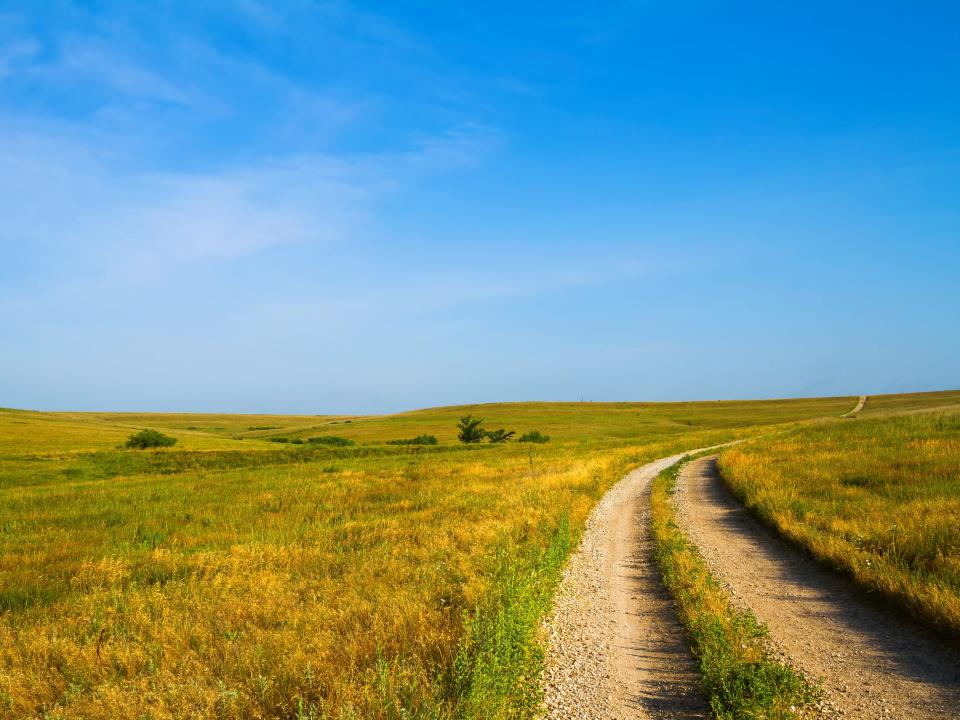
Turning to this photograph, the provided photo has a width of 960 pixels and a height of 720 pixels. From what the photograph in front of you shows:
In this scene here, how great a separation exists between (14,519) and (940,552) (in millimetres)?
26820

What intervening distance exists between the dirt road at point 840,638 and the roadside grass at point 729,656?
13.1 inches

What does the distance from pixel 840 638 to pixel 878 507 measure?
798cm

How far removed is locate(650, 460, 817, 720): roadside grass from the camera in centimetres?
555

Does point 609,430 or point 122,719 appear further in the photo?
point 609,430

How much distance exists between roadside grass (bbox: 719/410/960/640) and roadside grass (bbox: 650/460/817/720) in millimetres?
2462

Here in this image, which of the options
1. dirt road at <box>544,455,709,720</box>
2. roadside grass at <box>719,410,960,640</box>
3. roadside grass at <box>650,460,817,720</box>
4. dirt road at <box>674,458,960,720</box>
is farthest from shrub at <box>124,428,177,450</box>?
roadside grass at <box>650,460,817,720</box>

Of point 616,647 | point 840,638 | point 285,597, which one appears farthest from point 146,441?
point 840,638

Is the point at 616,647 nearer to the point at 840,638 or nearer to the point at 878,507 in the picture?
the point at 840,638

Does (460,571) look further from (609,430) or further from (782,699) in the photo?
(609,430)

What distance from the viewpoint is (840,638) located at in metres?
7.44

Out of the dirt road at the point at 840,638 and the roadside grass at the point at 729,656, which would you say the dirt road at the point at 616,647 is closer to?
the roadside grass at the point at 729,656

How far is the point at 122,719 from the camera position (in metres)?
5.58

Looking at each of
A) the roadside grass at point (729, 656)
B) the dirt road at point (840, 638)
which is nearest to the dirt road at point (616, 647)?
the roadside grass at point (729, 656)

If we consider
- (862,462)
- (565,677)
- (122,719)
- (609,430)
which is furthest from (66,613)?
(609,430)
